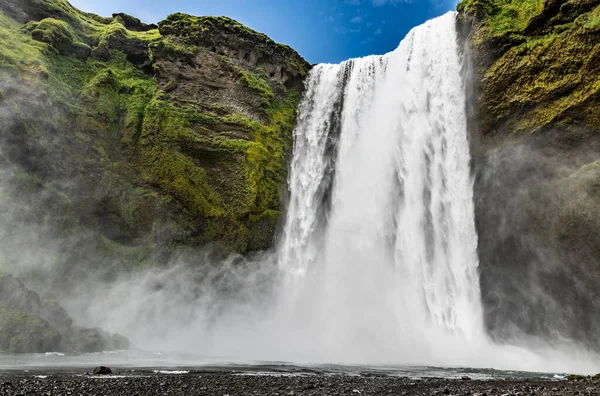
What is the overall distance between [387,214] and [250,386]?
57.8 ft

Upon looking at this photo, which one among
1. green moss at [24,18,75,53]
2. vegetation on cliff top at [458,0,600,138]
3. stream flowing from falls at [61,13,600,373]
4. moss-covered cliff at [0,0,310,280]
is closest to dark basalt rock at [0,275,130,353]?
stream flowing from falls at [61,13,600,373]

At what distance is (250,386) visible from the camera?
978cm

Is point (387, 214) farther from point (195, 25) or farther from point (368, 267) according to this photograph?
point (195, 25)

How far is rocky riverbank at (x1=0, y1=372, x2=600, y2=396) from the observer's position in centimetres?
855

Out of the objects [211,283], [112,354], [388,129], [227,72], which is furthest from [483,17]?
[112,354]

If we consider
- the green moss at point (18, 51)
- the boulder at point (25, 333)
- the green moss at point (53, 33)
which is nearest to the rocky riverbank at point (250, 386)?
the boulder at point (25, 333)

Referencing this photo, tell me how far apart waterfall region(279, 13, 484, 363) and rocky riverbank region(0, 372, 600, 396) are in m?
8.35

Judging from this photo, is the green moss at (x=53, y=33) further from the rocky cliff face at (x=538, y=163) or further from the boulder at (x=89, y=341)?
the rocky cliff face at (x=538, y=163)

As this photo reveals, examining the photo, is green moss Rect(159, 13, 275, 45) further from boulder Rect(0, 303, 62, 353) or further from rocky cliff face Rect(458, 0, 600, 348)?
boulder Rect(0, 303, 62, 353)

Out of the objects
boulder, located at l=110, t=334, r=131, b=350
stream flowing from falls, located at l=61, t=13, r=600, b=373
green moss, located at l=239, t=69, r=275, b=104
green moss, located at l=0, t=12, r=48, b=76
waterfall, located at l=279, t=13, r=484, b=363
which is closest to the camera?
boulder, located at l=110, t=334, r=131, b=350

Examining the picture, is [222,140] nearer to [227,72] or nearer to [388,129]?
[227,72]

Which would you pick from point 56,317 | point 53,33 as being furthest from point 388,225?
point 53,33

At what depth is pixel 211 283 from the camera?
25469 millimetres

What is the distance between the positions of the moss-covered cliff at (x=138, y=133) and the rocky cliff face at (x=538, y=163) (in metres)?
13.1
